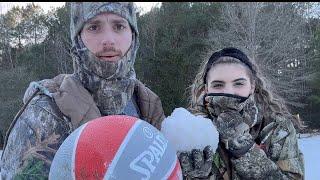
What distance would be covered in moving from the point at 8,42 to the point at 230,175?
35.0m

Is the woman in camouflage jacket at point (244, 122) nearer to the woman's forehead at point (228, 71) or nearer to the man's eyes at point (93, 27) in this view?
the woman's forehead at point (228, 71)

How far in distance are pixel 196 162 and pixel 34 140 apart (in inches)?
34.7

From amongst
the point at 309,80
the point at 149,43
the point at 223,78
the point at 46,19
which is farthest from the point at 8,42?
the point at 223,78

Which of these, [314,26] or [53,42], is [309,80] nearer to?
[314,26]

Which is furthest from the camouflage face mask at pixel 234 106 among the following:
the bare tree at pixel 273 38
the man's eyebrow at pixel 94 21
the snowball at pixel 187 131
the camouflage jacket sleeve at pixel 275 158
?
the bare tree at pixel 273 38

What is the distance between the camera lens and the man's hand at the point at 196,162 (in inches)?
102

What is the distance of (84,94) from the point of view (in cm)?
233

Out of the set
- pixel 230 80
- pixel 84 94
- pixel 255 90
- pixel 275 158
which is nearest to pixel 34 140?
pixel 84 94

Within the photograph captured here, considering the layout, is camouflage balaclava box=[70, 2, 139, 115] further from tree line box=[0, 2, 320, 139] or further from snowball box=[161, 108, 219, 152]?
tree line box=[0, 2, 320, 139]

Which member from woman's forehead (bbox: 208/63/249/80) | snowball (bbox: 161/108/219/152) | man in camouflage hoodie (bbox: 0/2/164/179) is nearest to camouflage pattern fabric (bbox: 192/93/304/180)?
woman's forehead (bbox: 208/63/249/80)

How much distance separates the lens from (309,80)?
30969 mm

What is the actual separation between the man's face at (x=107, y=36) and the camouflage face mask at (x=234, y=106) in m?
0.90

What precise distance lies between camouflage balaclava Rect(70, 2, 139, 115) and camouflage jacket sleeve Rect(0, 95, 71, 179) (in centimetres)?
28

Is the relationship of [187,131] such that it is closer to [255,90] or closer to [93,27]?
[93,27]
